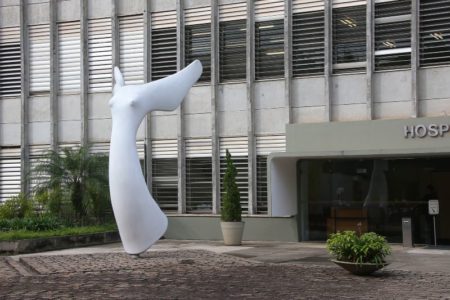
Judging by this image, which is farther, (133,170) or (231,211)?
(231,211)

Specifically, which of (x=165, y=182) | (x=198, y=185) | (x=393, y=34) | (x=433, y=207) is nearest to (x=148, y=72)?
(x=165, y=182)

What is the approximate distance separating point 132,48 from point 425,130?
10890 mm

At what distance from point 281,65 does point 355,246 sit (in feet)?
32.4

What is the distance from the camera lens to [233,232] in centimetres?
2020

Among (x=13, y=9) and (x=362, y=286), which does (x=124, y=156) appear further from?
(x=13, y=9)

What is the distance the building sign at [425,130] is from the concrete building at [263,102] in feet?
0.11

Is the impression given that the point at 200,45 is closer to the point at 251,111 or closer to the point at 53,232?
the point at 251,111

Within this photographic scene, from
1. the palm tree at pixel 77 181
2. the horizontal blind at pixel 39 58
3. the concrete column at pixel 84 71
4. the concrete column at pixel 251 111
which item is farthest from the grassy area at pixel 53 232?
the horizontal blind at pixel 39 58

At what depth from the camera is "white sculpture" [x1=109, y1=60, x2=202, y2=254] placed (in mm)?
15656

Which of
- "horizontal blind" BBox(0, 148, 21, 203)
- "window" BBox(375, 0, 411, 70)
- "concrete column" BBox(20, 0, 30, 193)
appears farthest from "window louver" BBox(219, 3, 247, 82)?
"horizontal blind" BBox(0, 148, 21, 203)

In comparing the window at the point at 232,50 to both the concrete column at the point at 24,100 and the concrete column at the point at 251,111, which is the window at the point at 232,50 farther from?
the concrete column at the point at 24,100

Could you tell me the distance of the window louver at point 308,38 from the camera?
21625mm

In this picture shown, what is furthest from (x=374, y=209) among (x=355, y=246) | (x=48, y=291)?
(x=48, y=291)

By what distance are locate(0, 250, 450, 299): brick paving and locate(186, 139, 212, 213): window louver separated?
615cm
